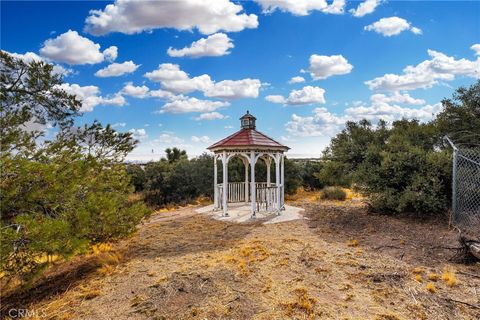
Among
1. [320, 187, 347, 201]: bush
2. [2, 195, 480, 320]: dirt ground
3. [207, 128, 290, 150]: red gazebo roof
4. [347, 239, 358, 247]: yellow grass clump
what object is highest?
[207, 128, 290, 150]: red gazebo roof

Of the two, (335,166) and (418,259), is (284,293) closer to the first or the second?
(418,259)

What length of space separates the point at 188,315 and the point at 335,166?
832 cm

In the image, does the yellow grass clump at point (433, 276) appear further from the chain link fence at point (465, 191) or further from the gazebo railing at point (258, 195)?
the gazebo railing at point (258, 195)

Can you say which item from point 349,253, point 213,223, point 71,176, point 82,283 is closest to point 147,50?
point 213,223

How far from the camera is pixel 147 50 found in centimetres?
1074

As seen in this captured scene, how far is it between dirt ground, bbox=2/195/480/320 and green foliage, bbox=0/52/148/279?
753 mm

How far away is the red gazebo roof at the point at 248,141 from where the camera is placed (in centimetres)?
1065

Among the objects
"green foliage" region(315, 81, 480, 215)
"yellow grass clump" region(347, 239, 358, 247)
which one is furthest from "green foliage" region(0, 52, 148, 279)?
"green foliage" region(315, 81, 480, 215)

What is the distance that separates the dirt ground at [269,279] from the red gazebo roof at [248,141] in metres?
3.48

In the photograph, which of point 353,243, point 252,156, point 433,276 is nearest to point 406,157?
point 353,243

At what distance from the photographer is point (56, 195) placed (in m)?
4.57

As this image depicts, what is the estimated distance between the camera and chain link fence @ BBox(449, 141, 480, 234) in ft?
24.9

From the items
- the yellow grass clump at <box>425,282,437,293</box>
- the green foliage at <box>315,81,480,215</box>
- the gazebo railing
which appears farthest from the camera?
the gazebo railing

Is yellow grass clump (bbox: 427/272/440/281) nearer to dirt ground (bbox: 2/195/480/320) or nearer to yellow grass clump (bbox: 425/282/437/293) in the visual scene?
dirt ground (bbox: 2/195/480/320)
